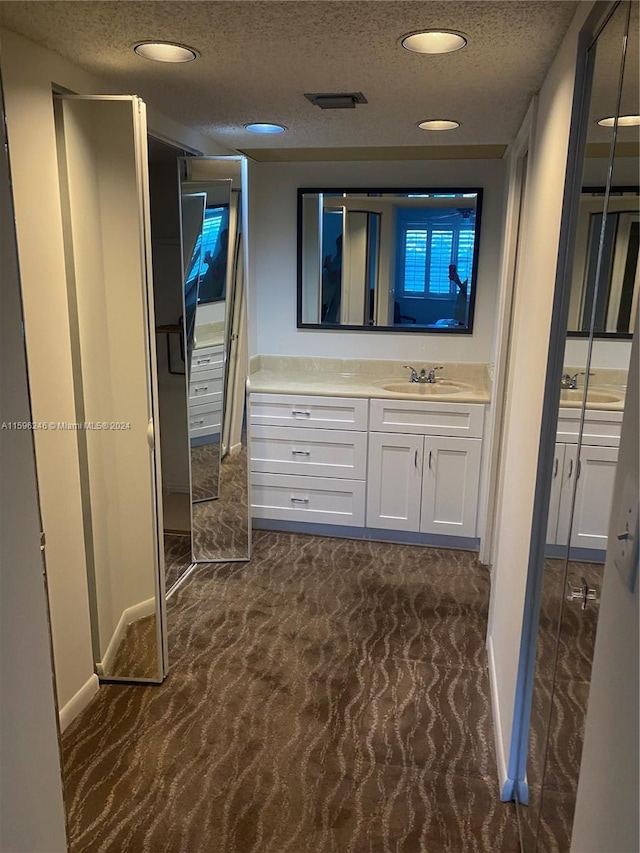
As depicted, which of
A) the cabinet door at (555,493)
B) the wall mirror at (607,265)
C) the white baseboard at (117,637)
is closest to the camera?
the wall mirror at (607,265)

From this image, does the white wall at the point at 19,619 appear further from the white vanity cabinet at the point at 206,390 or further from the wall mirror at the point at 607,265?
the white vanity cabinet at the point at 206,390

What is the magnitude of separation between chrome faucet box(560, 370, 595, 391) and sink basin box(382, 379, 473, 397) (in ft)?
7.62

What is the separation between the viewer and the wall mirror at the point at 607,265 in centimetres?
102

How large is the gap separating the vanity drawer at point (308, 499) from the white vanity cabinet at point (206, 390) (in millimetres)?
607

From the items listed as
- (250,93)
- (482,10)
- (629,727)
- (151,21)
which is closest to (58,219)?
(151,21)

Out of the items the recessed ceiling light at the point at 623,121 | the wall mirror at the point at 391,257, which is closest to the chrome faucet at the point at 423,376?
the wall mirror at the point at 391,257

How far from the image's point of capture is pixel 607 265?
3.91 ft

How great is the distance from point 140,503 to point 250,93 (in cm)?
156

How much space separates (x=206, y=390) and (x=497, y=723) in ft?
6.81

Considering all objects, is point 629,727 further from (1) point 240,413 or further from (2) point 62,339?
(1) point 240,413

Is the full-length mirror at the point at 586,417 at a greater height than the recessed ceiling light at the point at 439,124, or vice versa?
the recessed ceiling light at the point at 439,124

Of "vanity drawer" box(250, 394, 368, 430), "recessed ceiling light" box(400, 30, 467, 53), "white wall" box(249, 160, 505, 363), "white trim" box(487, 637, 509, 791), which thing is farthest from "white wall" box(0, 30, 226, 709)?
"white wall" box(249, 160, 505, 363)

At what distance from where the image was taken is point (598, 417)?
3.86ft

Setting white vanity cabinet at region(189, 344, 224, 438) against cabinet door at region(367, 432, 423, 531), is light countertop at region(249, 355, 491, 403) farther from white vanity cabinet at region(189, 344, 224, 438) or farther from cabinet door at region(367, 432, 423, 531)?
white vanity cabinet at region(189, 344, 224, 438)
